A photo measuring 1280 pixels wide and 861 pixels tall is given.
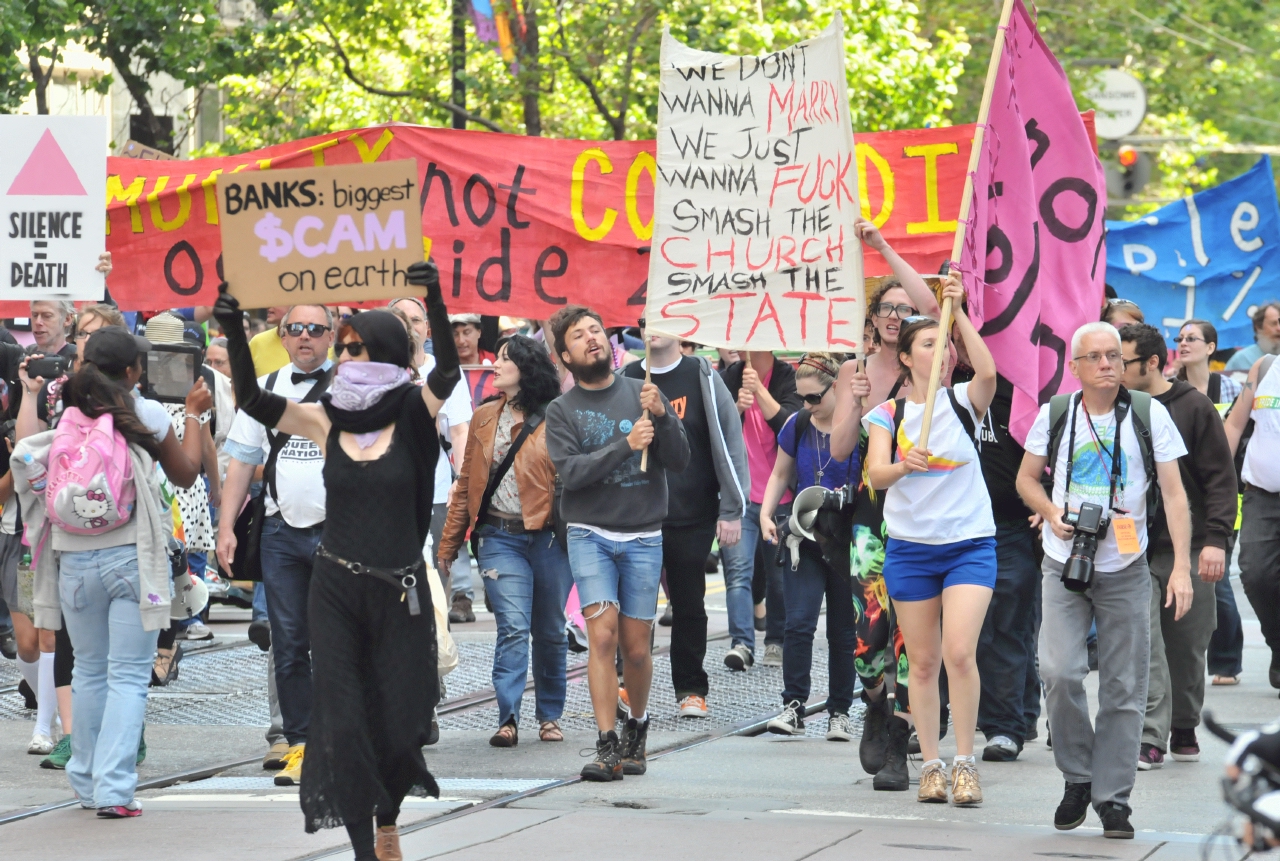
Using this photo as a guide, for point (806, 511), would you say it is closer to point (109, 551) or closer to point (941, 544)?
point (941, 544)

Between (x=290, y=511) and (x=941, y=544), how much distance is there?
262 cm

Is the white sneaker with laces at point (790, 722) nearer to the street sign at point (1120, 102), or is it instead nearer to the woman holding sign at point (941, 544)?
the woman holding sign at point (941, 544)

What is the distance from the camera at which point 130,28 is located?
17.3 m

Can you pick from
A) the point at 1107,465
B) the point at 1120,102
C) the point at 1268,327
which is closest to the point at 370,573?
the point at 1107,465

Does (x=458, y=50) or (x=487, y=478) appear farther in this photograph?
(x=458, y=50)

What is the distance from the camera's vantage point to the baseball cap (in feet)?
24.2

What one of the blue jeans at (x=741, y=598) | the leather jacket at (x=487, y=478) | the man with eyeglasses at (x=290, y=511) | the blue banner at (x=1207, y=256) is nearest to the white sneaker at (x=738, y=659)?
the blue jeans at (x=741, y=598)

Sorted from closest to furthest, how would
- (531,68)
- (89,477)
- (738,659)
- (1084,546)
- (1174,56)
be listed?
1. (1084,546)
2. (89,477)
3. (738,659)
4. (531,68)
5. (1174,56)

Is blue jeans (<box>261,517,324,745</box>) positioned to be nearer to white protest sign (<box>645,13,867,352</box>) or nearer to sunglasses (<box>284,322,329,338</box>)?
sunglasses (<box>284,322,329,338</box>)

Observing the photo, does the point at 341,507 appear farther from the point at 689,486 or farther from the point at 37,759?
the point at 689,486

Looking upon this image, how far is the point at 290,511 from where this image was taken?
7703mm

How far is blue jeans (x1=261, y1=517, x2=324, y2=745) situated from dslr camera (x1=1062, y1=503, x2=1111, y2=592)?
9.92 ft

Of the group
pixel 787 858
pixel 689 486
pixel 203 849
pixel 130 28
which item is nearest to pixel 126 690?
pixel 203 849

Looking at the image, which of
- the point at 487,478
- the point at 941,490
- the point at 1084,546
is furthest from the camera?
the point at 487,478
